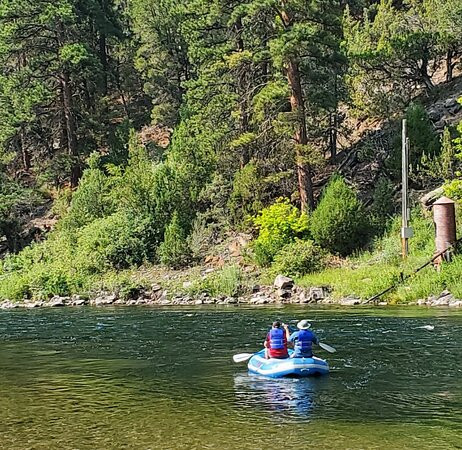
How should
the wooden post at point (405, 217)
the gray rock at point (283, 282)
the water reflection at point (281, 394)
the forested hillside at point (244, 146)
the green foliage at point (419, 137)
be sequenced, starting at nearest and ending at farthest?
1. the water reflection at point (281, 394)
2. the wooden post at point (405, 217)
3. the gray rock at point (283, 282)
4. the forested hillside at point (244, 146)
5. the green foliage at point (419, 137)

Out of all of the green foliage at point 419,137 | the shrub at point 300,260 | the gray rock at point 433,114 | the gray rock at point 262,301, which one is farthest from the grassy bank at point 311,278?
the gray rock at point 433,114

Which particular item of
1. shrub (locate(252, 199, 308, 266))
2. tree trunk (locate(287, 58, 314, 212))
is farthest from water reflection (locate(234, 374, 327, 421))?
tree trunk (locate(287, 58, 314, 212))

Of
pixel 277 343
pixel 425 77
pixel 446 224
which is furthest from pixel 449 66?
pixel 277 343

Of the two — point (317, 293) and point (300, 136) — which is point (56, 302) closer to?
point (317, 293)

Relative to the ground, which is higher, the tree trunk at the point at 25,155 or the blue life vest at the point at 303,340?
the tree trunk at the point at 25,155

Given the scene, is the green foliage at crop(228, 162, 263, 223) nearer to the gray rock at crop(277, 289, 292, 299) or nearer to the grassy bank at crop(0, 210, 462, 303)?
the grassy bank at crop(0, 210, 462, 303)

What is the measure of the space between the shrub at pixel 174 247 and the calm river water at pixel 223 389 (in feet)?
40.1

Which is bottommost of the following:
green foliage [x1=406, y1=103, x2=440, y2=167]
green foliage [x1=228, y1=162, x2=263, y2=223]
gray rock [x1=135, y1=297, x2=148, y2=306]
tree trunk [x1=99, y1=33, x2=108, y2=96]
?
gray rock [x1=135, y1=297, x2=148, y2=306]

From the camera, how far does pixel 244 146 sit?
41.4m

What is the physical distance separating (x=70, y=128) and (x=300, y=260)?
2469 centimetres

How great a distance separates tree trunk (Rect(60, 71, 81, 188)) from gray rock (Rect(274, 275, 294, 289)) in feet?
75.9

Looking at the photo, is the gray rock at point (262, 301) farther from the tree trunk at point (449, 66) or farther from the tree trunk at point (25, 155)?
the tree trunk at point (25, 155)

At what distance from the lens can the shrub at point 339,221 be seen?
113 feet

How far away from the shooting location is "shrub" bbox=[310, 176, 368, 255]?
1356 inches
